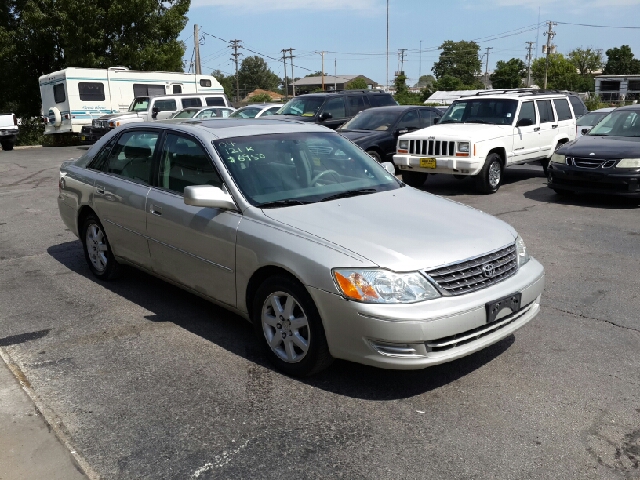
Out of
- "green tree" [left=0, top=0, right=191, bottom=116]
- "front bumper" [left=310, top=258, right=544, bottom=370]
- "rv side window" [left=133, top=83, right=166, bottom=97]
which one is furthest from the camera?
"green tree" [left=0, top=0, right=191, bottom=116]

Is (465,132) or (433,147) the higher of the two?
(465,132)

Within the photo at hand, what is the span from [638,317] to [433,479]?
3029mm

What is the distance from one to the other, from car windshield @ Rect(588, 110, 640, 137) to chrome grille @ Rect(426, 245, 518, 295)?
26.1 ft

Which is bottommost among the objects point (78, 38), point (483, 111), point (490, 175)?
point (490, 175)

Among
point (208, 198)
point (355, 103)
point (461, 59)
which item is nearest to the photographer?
point (208, 198)

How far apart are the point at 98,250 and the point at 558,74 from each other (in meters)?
89.1

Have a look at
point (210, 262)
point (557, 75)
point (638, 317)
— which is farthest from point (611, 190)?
point (557, 75)

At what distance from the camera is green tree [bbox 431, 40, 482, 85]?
106375 millimetres

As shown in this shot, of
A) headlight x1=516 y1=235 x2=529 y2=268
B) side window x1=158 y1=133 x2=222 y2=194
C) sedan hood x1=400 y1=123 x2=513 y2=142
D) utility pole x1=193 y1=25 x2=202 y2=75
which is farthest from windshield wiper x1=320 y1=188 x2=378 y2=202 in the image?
utility pole x1=193 y1=25 x2=202 y2=75

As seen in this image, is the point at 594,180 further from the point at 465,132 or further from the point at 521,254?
the point at 521,254

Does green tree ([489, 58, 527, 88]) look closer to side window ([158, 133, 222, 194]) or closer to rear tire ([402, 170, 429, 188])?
rear tire ([402, 170, 429, 188])

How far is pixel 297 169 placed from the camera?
4961 millimetres

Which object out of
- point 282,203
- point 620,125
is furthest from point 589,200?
point 282,203

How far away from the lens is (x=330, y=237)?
4000mm
